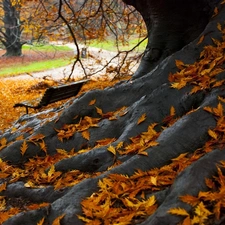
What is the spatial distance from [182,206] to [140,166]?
82 centimetres

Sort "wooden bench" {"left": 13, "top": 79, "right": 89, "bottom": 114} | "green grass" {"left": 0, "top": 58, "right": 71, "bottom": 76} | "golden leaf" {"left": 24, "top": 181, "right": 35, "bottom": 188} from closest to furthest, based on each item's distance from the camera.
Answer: "golden leaf" {"left": 24, "top": 181, "right": 35, "bottom": 188}
"wooden bench" {"left": 13, "top": 79, "right": 89, "bottom": 114}
"green grass" {"left": 0, "top": 58, "right": 71, "bottom": 76}

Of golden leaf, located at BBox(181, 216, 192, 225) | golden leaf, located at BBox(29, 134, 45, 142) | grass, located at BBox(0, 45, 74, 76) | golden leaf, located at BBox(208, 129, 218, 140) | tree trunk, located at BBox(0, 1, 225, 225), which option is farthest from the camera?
grass, located at BBox(0, 45, 74, 76)

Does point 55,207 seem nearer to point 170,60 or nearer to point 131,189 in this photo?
point 131,189

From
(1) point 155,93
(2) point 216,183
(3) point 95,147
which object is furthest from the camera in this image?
(1) point 155,93

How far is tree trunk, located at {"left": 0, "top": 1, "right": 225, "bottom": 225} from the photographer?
272 cm

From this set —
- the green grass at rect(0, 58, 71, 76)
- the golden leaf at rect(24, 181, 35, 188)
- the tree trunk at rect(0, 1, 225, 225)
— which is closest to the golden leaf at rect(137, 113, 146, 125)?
the tree trunk at rect(0, 1, 225, 225)

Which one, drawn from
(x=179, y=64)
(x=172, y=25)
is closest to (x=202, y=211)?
(x=179, y=64)

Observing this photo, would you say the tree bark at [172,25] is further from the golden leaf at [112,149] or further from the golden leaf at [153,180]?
the golden leaf at [153,180]

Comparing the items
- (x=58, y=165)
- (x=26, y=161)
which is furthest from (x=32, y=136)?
(x=58, y=165)

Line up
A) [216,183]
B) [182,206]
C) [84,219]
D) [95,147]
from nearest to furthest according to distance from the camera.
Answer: [182,206] < [216,183] < [84,219] < [95,147]

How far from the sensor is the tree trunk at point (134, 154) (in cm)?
272

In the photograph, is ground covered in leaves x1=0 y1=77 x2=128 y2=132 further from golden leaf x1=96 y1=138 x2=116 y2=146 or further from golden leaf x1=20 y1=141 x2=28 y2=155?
golden leaf x1=96 y1=138 x2=116 y2=146

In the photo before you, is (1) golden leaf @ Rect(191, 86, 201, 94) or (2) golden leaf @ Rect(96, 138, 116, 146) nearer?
(1) golden leaf @ Rect(191, 86, 201, 94)

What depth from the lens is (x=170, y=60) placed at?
15.5ft
